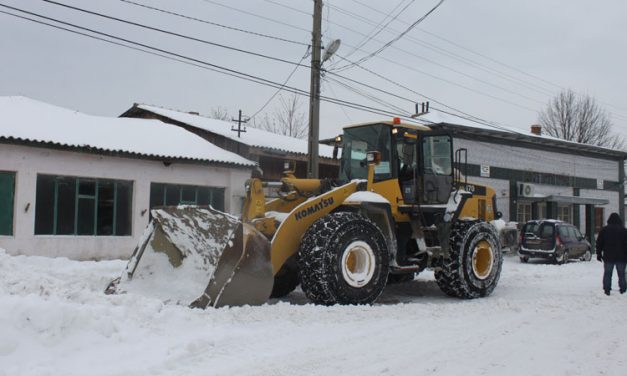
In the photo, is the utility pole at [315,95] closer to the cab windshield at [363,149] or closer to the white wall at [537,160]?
the cab windshield at [363,149]

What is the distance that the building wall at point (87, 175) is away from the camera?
14.5 metres

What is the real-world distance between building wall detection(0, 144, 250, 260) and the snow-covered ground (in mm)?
6579

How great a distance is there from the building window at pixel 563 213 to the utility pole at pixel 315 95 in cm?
1906

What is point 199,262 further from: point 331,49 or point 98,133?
point 98,133

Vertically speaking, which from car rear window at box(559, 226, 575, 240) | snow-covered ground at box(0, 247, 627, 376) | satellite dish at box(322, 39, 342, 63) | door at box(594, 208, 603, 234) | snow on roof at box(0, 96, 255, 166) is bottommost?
snow-covered ground at box(0, 247, 627, 376)

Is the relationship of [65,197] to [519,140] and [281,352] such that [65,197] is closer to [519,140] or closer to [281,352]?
[281,352]

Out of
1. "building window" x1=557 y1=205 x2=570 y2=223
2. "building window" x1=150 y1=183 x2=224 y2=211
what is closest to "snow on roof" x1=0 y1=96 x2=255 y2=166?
"building window" x1=150 y1=183 x2=224 y2=211

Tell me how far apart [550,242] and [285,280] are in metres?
13.7

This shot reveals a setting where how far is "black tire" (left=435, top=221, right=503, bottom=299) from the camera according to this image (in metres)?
10.1

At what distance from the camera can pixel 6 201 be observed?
566 inches

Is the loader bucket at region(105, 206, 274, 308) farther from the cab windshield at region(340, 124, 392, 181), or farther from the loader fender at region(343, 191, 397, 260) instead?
the cab windshield at region(340, 124, 392, 181)

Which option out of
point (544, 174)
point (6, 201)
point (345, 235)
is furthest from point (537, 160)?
point (6, 201)

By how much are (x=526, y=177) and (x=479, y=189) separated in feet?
56.7

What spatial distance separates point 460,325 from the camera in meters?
7.41
